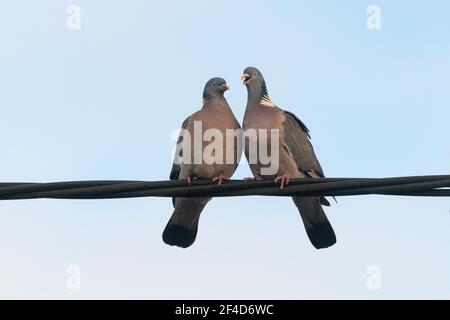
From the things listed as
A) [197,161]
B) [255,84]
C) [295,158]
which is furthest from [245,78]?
[197,161]

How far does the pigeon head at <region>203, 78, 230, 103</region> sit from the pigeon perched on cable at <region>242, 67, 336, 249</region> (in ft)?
0.87

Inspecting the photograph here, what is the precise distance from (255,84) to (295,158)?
37.1 inches

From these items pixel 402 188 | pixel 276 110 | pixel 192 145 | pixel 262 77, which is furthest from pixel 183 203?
pixel 402 188

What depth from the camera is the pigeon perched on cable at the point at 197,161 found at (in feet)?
17.3

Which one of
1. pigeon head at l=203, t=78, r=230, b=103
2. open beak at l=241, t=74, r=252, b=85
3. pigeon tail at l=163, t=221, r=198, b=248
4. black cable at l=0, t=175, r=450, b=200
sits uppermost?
open beak at l=241, t=74, r=252, b=85

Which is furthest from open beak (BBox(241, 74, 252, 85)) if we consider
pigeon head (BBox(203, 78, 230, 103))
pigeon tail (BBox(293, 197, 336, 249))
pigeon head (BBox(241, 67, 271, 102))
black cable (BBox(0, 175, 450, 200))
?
black cable (BBox(0, 175, 450, 200))

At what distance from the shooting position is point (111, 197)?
3.35 meters

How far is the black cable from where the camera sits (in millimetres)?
3268

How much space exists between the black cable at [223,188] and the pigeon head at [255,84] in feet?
8.41

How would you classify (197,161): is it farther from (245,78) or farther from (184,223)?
(245,78)

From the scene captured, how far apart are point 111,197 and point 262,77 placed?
123 inches

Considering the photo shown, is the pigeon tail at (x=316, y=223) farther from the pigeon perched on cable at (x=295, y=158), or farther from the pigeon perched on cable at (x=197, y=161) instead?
the pigeon perched on cable at (x=197, y=161)

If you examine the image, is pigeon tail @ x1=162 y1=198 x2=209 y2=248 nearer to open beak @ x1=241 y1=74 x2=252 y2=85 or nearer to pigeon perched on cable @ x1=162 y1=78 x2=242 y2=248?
pigeon perched on cable @ x1=162 y1=78 x2=242 y2=248
